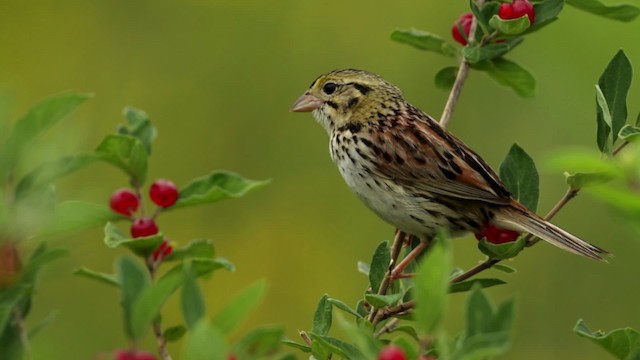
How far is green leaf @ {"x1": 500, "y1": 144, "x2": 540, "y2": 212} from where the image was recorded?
7.64 feet

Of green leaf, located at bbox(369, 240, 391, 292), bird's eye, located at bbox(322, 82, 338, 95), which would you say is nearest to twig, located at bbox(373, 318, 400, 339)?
green leaf, located at bbox(369, 240, 391, 292)

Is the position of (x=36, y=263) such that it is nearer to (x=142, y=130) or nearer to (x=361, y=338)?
(x=361, y=338)

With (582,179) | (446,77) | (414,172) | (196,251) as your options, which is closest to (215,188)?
(196,251)

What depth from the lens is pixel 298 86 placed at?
609 centimetres

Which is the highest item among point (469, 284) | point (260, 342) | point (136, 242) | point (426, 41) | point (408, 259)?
point (426, 41)

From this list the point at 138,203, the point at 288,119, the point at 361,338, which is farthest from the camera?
the point at 288,119

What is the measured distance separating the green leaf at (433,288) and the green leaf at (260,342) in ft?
0.44

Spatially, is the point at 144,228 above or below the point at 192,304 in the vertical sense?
below

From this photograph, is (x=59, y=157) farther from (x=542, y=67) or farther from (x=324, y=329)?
(x=542, y=67)

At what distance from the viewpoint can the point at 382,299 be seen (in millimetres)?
1949

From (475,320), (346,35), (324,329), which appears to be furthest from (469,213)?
(346,35)

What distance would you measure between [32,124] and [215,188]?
0.53m

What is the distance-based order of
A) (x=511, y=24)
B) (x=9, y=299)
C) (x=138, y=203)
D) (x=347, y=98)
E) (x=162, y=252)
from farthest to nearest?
(x=347, y=98)
(x=511, y=24)
(x=138, y=203)
(x=162, y=252)
(x=9, y=299)

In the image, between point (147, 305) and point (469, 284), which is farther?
point (469, 284)
